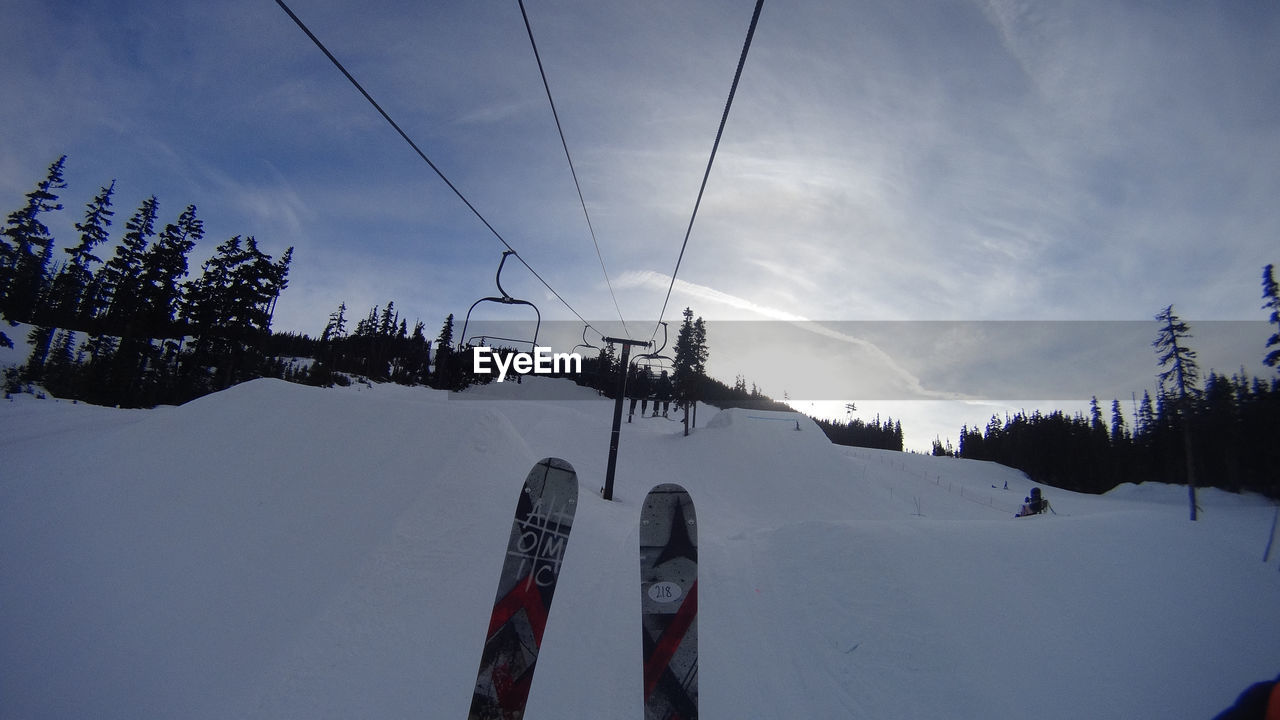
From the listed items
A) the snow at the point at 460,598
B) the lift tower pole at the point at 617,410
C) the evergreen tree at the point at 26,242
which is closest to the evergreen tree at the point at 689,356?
the lift tower pole at the point at 617,410

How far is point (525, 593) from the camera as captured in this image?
5.38 meters

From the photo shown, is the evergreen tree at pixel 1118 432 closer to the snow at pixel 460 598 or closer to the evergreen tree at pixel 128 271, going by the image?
the snow at pixel 460 598

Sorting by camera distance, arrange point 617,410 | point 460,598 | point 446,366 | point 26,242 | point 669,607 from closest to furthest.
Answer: point 669,607 → point 460,598 → point 617,410 → point 26,242 → point 446,366

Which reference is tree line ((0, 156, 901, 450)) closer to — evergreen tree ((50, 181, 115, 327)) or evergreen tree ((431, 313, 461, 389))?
evergreen tree ((50, 181, 115, 327))

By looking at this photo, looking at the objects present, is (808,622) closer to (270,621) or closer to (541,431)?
(270,621)

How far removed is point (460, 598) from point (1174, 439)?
66302mm

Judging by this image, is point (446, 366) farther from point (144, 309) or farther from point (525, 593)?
point (525, 593)

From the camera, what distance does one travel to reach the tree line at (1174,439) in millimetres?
28562

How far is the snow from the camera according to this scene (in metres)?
5.02

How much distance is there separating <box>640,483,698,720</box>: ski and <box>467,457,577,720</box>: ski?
1.11 m

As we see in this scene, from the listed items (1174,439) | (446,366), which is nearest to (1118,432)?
(1174,439)

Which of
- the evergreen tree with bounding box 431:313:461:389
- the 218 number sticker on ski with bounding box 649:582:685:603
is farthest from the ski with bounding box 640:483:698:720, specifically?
the evergreen tree with bounding box 431:313:461:389

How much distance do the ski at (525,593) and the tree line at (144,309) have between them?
126 ft

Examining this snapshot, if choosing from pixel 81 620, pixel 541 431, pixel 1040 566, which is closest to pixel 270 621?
pixel 81 620
